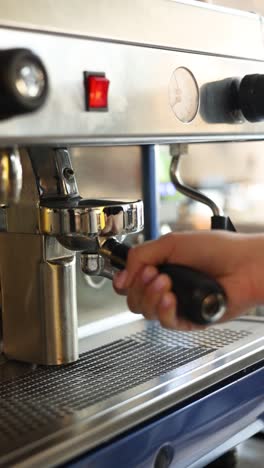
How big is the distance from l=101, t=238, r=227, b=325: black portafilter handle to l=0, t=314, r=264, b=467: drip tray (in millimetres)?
120

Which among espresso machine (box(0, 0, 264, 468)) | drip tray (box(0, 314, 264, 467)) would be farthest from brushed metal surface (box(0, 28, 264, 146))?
drip tray (box(0, 314, 264, 467))

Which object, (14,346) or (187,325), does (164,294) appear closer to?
(187,325)

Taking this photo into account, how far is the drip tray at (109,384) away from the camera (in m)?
0.56

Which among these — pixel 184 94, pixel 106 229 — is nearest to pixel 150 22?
pixel 184 94

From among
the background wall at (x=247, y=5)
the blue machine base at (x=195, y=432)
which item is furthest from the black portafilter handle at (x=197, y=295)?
the background wall at (x=247, y=5)

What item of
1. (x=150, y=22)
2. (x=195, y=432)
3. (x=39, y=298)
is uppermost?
(x=150, y=22)

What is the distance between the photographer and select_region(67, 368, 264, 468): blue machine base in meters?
0.57

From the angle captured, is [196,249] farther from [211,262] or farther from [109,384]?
[109,384]

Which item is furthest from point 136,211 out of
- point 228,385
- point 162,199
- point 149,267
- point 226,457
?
point 162,199

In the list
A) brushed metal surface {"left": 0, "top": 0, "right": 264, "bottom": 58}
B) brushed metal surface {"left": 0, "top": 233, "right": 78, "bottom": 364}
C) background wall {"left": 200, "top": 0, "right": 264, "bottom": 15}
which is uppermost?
background wall {"left": 200, "top": 0, "right": 264, "bottom": 15}

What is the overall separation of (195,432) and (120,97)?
314mm

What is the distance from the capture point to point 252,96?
69cm

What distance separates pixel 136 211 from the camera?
645mm

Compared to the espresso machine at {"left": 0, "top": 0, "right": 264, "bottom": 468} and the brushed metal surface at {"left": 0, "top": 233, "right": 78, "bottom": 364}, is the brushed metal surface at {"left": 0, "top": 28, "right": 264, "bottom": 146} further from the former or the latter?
the brushed metal surface at {"left": 0, "top": 233, "right": 78, "bottom": 364}
